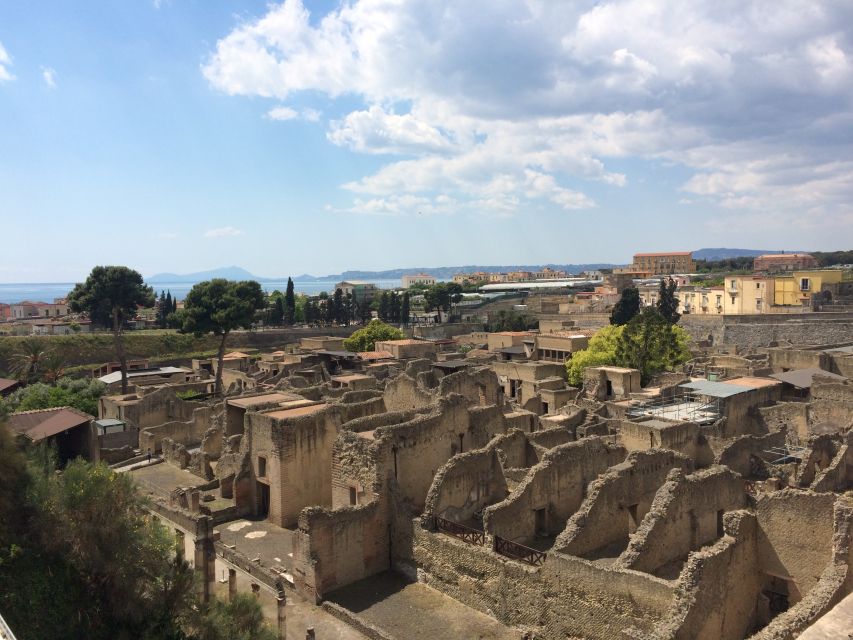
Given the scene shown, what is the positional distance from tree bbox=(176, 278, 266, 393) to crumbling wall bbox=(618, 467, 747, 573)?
41.4m

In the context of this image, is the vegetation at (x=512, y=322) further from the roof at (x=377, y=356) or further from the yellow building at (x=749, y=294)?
the roof at (x=377, y=356)

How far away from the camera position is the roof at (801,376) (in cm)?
3602

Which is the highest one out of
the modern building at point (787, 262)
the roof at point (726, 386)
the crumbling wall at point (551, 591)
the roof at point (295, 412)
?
the modern building at point (787, 262)

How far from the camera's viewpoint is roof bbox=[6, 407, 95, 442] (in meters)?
27.7

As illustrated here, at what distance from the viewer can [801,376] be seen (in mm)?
37625

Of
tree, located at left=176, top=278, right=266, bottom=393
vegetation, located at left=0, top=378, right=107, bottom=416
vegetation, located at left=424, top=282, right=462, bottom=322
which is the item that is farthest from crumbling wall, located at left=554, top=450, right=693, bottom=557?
vegetation, located at left=424, top=282, right=462, bottom=322

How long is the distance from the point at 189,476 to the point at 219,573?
477 inches

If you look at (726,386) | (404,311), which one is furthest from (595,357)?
(404,311)

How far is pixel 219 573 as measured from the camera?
66.0 ft

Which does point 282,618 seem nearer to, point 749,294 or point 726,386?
point 726,386

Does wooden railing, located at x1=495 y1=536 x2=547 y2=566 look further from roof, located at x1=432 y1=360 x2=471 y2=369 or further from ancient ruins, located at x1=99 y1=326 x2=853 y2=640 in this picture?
roof, located at x1=432 y1=360 x2=471 y2=369

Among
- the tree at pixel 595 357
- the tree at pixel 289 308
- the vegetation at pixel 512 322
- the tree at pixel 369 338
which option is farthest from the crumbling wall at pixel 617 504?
the tree at pixel 289 308

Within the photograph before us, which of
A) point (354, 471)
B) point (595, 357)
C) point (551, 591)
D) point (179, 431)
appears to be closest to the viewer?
point (551, 591)

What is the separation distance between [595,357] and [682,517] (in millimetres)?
31599
